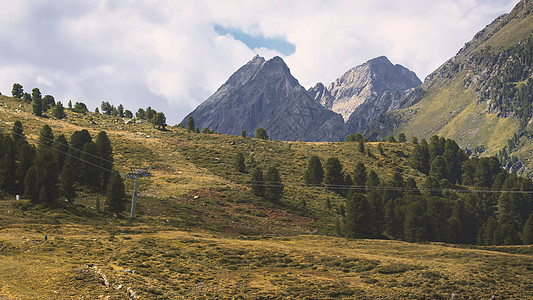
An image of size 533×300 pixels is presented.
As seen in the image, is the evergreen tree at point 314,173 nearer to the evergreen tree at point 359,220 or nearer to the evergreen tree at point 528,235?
the evergreen tree at point 359,220

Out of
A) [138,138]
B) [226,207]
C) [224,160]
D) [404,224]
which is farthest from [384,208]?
[138,138]

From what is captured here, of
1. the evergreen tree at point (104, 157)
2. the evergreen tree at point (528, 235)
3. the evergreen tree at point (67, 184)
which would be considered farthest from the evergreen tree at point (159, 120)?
the evergreen tree at point (528, 235)

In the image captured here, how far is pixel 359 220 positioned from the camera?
79.3m

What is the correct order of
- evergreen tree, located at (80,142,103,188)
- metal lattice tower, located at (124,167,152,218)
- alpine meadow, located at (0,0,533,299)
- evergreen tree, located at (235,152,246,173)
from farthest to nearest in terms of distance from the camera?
evergreen tree, located at (235,152,246,173), evergreen tree, located at (80,142,103,188), metal lattice tower, located at (124,167,152,218), alpine meadow, located at (0,0,533,299)

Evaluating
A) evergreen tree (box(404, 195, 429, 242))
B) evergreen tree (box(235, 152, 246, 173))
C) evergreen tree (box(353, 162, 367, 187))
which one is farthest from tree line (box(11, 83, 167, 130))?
evergreen tree (box(404, 195, 429, 242))

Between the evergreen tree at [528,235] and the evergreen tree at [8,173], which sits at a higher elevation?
the evergreen tree at [8,173]

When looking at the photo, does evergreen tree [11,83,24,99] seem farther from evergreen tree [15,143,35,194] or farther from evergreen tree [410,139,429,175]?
evergreen tree [410,139,429,175]

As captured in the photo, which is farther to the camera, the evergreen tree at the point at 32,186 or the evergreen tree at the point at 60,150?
the evergreen tree at the point at 60,150

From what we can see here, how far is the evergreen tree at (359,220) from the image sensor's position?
78562 mm

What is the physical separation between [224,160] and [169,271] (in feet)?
307

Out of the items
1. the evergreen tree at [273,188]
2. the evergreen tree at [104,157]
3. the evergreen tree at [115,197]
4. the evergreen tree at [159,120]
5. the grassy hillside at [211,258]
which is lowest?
the grassy hillside at [211,258]

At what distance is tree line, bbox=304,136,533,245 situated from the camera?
8244 centimetres

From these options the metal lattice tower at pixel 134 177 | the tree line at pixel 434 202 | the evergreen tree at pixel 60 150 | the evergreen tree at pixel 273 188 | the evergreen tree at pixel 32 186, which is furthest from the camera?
the evergreen tree at pixel 273 188

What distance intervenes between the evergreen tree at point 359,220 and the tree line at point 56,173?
45.7 m
